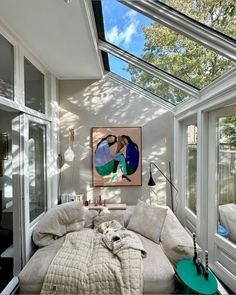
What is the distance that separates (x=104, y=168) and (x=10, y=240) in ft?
6.26

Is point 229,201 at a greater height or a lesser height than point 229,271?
greater

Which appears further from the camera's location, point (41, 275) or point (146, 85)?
point (146, 85)

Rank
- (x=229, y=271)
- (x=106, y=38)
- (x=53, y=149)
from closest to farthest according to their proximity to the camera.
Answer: (x=229, y=271)
(x=106, y=38)
(x=53, y=149)

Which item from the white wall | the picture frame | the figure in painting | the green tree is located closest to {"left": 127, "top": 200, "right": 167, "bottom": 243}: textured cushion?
the white wall

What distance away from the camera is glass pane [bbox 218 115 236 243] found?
2.30 m

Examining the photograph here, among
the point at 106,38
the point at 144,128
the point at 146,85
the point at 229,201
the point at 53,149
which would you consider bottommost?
the point at 229,201

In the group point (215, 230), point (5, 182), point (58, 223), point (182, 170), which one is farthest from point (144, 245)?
point (5, 182)

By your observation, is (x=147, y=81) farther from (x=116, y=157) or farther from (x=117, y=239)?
(x=117, y=239)

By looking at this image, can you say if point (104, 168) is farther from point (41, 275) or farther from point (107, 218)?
point (41, 275)

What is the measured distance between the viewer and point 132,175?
393 cm

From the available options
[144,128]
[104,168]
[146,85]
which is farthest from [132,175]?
[146,85]

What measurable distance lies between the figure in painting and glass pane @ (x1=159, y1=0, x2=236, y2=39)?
2.45m

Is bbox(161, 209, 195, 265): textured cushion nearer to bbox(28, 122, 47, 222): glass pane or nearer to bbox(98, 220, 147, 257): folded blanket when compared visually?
bbox(98, 220, 147, 257): folded blanket

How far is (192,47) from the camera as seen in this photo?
198 centimetres
